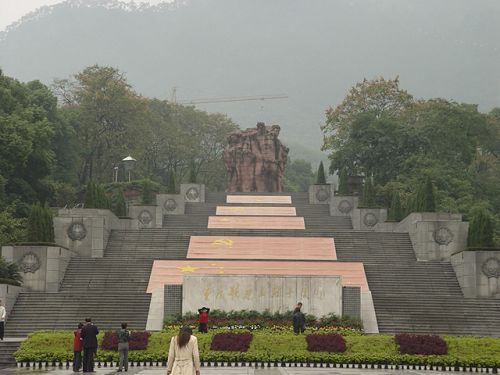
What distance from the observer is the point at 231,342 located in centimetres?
2617

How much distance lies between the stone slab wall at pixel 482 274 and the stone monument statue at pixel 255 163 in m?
31.3

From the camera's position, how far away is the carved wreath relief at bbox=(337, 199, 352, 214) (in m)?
56.6

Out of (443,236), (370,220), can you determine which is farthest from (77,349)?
(370,220)

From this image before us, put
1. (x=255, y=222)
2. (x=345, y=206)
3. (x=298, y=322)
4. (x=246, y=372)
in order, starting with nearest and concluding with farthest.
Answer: (x=246, y=372)
(x=298, y=322)
(x=255, y=222)
(x=345, y=206)

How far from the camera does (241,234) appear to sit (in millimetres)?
46344

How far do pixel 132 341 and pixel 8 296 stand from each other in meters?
9.39

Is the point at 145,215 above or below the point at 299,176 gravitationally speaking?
below

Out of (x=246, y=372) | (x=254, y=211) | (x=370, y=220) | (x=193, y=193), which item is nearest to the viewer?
(x=246, y=372)

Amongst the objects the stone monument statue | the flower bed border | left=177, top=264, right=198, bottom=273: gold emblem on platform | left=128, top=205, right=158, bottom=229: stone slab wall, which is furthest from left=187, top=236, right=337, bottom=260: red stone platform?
the stone monument statue

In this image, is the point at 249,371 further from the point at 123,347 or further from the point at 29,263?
the point at 29,263

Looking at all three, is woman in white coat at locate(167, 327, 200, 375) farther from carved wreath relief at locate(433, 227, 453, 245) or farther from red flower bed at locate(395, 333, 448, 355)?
carved wreath relief at locate(433, 227, 453, 245)

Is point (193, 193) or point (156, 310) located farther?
point (193, 193)

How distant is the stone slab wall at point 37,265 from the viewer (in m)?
36.7

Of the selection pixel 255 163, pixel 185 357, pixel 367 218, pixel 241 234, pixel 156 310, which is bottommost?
pixel 185 357
